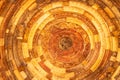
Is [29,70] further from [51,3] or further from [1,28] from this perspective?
[51,3]

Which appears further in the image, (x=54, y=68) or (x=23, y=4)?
(x=54, y=68)

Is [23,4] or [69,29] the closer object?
[23,4]

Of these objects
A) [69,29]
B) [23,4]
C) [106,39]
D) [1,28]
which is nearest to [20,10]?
[23,4]

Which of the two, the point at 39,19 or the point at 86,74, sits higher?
the point at 39,19

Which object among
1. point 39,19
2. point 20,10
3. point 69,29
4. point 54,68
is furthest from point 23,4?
point 54,68

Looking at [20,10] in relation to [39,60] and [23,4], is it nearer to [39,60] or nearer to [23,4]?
[23,4]

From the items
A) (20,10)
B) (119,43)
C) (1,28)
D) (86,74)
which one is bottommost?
(86,74)
